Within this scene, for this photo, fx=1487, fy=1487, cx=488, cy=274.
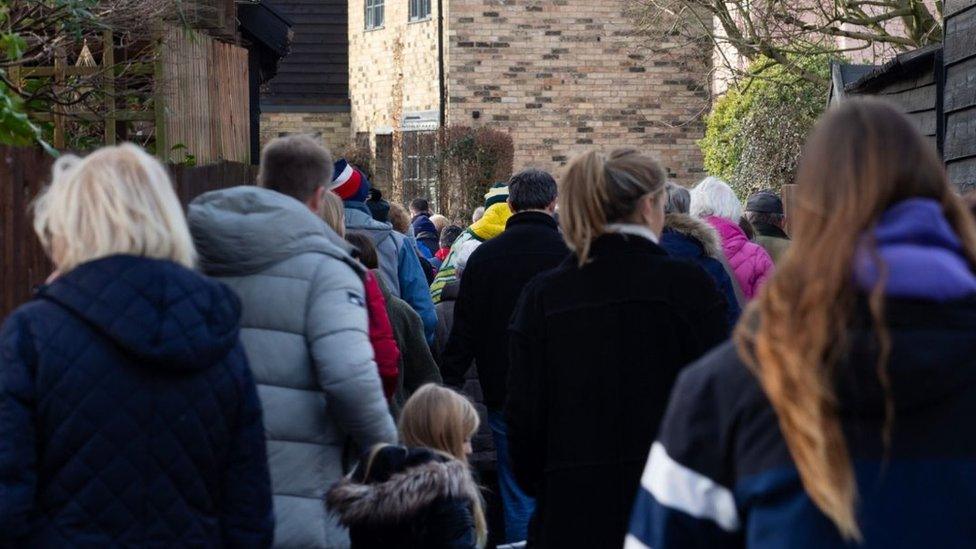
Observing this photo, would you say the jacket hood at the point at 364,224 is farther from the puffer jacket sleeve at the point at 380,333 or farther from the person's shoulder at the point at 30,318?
the person's shoulder at the point at 30,318

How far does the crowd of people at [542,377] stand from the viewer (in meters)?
2.20

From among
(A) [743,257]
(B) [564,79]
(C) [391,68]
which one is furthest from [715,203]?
(C) [391,68]

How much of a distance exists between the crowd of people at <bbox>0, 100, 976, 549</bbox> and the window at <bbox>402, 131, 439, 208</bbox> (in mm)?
19247

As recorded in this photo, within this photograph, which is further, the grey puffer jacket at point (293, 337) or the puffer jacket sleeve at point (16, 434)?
the grey puffer jacket at point (293, 337)

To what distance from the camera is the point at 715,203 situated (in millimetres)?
7637

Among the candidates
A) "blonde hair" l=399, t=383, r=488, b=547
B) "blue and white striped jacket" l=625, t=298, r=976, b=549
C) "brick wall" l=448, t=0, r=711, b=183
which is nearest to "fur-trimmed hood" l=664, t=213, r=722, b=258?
"blonde hair" l=399, t=383, r=488, b=547

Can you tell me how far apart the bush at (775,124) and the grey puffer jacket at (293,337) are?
599 inches

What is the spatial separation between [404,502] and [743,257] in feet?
11.5

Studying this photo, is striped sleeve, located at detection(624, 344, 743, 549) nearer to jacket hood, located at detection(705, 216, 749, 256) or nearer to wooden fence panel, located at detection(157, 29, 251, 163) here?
jacket hood, located at detection(705, 216, 749, 256)

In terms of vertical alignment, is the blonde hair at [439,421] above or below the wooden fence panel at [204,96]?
below

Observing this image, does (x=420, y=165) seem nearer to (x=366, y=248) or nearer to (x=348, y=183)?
(x=348, y=183)

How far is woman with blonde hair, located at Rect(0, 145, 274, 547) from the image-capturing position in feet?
11.0

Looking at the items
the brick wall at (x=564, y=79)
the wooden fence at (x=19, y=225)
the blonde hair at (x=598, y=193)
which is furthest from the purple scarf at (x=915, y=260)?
the brick wall at (x=564, y=79)

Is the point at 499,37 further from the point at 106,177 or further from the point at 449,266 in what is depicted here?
the point at 106,177
